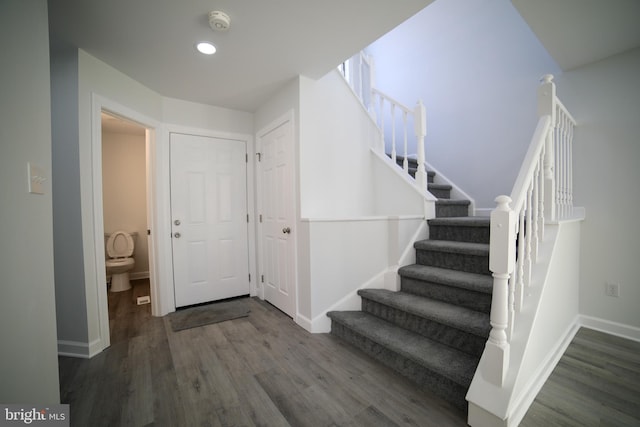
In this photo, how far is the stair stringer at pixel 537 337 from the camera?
1.22 m

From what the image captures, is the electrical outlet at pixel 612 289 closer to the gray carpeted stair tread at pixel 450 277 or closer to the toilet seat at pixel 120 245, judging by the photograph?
the gray carpeted stair tread at pixel 450 277

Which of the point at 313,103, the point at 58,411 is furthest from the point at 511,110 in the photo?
the point at 58,411

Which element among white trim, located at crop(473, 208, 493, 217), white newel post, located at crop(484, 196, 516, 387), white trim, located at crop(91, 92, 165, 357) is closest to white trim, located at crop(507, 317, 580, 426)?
white newel post, located at crop(484, 196, 516, 387)

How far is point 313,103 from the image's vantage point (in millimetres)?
2547

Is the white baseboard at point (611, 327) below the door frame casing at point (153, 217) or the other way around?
below

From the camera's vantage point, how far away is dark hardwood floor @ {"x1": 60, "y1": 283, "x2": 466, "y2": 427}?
4.50 ft

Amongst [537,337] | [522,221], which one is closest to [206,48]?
[522,221]

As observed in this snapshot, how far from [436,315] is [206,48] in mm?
2612

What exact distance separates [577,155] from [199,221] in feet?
13.0

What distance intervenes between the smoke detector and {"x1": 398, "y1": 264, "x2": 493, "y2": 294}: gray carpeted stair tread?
2322mm

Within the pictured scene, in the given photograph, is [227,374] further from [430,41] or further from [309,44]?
[430,41]

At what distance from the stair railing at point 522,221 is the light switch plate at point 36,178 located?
2085 mm

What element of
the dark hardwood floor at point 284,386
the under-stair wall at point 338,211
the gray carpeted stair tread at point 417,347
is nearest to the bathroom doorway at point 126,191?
the dark hardwood floor at point 284,386

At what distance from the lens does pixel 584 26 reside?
1855 mm
